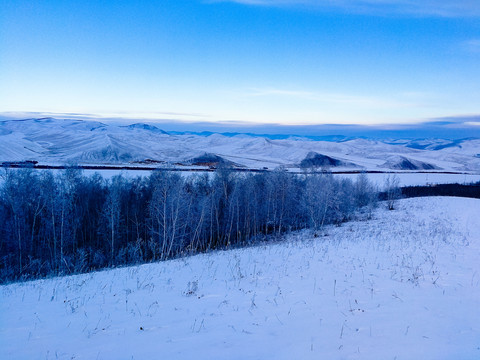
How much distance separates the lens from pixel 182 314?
20.5ft

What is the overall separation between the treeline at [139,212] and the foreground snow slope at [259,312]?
51.5ft

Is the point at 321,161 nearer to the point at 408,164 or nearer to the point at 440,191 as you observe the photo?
the point at 408,164

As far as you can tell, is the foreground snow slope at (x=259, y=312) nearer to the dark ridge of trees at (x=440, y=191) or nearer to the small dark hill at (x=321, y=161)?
the dark ridge of trees at (x=440, y=191)

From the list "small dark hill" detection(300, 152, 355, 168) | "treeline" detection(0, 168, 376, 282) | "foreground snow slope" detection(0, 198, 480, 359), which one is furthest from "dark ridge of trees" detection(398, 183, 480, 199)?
"small dark hill" detection(300, 152, 355, 168)

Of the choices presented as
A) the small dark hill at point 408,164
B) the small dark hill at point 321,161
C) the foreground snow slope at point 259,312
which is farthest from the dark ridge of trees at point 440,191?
the small dark hill at point 408,164

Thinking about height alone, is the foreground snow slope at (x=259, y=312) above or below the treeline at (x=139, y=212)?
above

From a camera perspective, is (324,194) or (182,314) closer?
(182,314)

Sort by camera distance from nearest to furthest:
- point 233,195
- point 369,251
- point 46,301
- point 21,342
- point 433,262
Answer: point 21,342, point 46,301, point 433,262, point 369,251, point 233,195

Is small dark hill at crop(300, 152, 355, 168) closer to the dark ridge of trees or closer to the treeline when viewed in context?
the dark ridge of trees

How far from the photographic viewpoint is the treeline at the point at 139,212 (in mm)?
28422

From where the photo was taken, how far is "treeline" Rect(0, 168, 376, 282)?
28.4 m

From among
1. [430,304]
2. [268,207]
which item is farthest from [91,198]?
[430,304]

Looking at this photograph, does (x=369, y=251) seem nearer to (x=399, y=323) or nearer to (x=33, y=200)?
→ (x=399, y=323)

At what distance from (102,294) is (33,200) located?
31095 mm
